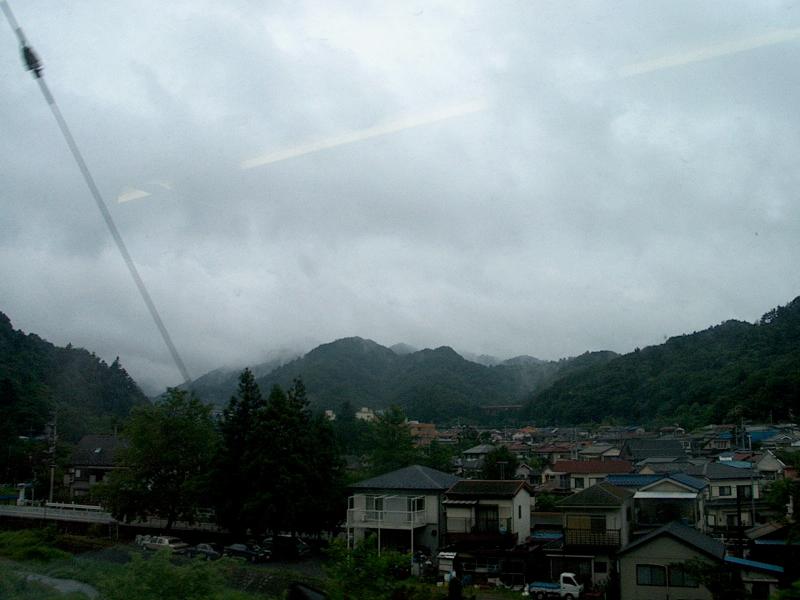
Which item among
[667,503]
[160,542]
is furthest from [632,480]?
[160,542]

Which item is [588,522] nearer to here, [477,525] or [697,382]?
[477,525]

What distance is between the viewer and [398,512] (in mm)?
16172

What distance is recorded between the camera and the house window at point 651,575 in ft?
38.3

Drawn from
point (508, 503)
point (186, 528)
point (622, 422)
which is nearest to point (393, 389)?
point (622, 422)

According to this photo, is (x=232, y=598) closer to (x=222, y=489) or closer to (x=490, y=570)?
(x=490, y=570)

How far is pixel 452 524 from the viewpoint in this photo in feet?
52.0

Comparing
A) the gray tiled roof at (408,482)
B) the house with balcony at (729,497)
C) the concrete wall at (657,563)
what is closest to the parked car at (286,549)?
the gray tiled roof at (408,482)

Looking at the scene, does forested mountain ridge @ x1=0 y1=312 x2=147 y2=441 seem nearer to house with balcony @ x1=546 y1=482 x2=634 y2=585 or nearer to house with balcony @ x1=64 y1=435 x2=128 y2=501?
house with balcony @ x1=64 y1=435 x2=128 y2=501

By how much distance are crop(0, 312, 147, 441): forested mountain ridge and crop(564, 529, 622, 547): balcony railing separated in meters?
28.5

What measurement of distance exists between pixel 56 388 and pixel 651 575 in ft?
124

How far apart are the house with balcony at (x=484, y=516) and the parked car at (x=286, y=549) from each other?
3.86 m

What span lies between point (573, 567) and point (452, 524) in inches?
120

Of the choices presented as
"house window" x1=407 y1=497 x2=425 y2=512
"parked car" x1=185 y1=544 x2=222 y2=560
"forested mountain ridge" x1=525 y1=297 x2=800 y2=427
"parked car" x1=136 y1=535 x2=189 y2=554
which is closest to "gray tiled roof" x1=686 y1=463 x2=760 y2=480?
"house window" x1=407 y1=497 x2=425 y2=512

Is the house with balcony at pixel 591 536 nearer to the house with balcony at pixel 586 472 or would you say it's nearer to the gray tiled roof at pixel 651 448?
the house with balcony at pixel 586 472
